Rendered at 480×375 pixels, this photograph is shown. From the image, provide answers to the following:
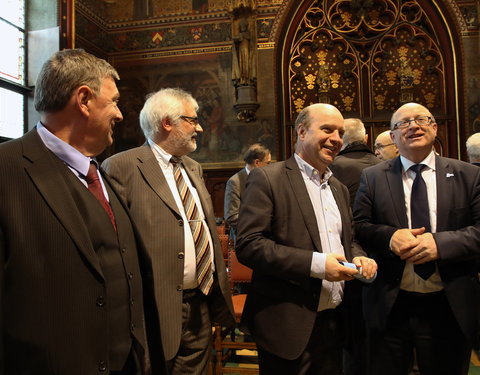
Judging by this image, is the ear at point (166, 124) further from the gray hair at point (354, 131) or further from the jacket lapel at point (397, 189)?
the gray hair at point (354, 131)

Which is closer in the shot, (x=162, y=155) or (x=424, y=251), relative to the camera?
(x=424, y=251)

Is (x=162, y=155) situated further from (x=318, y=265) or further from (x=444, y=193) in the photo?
(x=444, y=193)

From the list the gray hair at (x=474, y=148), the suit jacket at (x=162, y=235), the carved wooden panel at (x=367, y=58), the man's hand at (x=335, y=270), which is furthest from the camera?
the carved wooden panel at (x=367, y=58)

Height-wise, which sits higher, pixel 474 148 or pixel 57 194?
pixel 474 148

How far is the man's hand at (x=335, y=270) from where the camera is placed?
1941 millimetres

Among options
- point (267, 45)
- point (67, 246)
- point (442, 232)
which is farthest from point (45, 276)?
point (267, 45)

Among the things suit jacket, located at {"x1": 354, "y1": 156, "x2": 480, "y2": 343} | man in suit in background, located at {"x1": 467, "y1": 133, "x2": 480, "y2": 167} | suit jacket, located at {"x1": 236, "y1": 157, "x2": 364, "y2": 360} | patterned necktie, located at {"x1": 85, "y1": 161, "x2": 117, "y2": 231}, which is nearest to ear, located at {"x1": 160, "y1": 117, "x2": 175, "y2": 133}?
suit jacket, located at {"x1": 236, "y1": 157, "x2": 364, "y2": 360}

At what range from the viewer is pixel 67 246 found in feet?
4.25

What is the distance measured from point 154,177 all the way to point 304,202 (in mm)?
787

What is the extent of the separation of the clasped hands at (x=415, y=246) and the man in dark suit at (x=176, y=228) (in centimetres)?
93

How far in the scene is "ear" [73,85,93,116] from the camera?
152cm

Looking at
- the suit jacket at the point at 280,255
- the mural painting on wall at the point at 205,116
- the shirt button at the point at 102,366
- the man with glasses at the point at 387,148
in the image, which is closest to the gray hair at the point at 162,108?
the suit jacket at the point at 280,255

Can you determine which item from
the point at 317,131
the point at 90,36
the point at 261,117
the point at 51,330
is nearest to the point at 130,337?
the point at 51,330

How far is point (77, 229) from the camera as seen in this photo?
1320 mm
